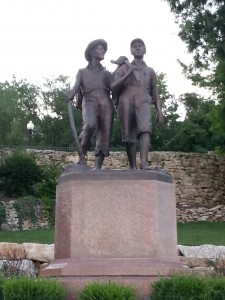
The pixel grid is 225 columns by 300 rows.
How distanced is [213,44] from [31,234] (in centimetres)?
769

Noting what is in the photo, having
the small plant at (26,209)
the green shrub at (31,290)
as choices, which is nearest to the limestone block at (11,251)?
the green shrub at (31,290)

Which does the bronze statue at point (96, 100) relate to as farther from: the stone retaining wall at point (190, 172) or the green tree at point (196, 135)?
the green tree at point (196, 135)

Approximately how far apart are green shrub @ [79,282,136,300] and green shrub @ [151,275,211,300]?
348 millimetres

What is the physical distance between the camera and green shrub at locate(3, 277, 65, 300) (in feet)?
24.8

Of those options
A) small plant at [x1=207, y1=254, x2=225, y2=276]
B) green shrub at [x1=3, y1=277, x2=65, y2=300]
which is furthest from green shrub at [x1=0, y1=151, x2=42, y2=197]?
green shrub at [x1=3, y1=277, x2=65, y2=300]

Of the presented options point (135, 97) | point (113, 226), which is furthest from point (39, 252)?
point (113, 226)

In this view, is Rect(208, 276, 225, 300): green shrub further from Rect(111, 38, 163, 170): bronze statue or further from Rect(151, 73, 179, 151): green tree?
Rect(151, 73, 179, 151): green tree

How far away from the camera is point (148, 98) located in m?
9.57

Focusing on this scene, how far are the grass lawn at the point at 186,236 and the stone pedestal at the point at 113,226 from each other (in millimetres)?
7847

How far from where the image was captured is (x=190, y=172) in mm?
28484

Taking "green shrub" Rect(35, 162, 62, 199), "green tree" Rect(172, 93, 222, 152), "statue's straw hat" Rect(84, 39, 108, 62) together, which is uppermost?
"green tree" Rect(172, 93, 222, 152)

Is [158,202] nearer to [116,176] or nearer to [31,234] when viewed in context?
[116,176]

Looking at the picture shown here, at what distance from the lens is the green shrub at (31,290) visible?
24.8ft

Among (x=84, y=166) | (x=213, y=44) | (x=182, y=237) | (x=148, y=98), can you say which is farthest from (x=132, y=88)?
(x=213, y=44)
